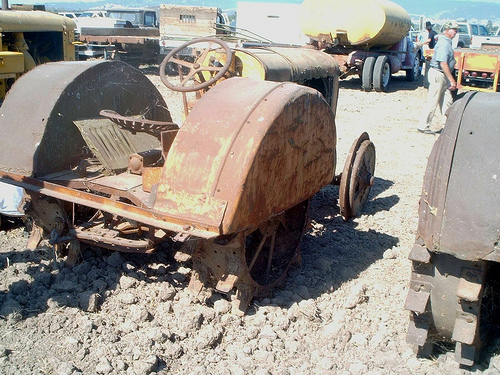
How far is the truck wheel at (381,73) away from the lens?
15.2m

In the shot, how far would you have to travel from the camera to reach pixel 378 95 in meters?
15.2

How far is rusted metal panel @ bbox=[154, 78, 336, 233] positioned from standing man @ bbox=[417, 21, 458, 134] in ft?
22.5

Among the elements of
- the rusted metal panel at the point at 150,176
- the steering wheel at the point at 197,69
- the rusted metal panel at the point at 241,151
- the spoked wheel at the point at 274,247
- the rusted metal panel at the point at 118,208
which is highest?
the steering wheel at the point at 197,69

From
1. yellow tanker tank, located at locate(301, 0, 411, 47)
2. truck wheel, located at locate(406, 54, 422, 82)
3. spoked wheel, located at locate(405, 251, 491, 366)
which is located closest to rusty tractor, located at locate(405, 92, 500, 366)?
spoked wheel, located at locate(405, 251, 491, 366)

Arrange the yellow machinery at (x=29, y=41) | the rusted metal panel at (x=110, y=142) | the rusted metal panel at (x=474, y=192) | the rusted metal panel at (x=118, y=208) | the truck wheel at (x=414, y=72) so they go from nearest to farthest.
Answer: the rusted metal panel at (x=474, y=192)
the rusted metal panel at (x=118, y=208)
the rusted metal panel at (x=110, y=142)
the yellow machinery at (x=29, y=41)
the truck wheel at (x=414, y=72)

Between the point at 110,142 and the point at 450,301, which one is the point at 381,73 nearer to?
the point at 110,142

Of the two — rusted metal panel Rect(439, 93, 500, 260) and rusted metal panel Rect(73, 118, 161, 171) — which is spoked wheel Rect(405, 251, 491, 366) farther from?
rusted metal panel Rect(73, 118, 161, 171)

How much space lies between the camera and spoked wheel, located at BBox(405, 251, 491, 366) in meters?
2.74

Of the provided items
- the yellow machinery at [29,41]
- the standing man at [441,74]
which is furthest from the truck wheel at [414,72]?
the yellow machinery at [29,41]

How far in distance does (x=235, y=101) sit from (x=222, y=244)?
2.93 ft

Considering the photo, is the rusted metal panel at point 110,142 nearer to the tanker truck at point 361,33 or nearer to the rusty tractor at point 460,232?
the rusty tractor at point 460,232

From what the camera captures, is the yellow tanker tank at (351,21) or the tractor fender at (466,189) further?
the yellow tanker tank at (351,21)

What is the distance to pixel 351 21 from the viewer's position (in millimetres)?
14805

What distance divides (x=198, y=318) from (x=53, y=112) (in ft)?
6.18
